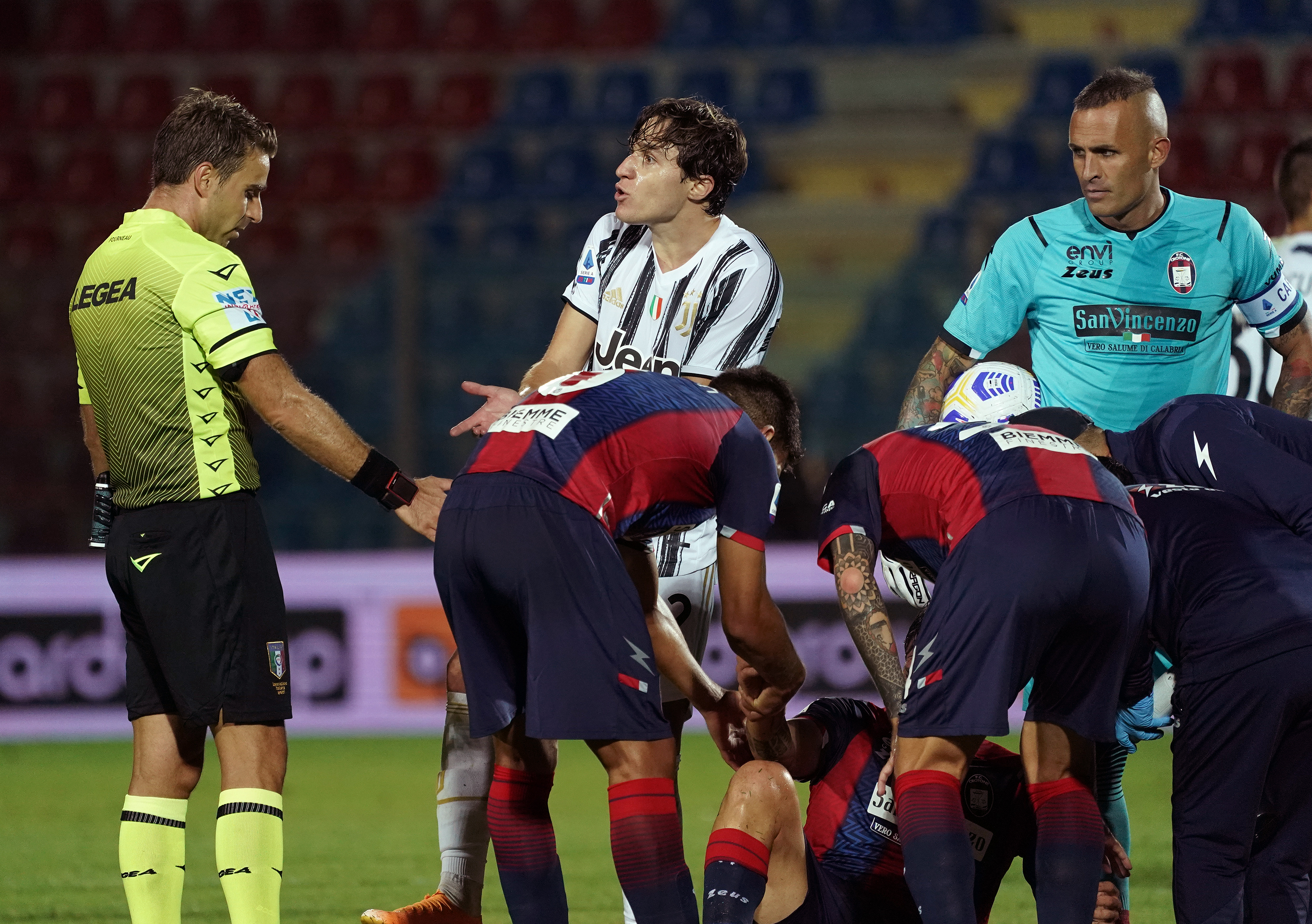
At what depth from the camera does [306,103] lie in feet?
47.1

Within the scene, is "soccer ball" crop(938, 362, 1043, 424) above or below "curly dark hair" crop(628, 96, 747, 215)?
below

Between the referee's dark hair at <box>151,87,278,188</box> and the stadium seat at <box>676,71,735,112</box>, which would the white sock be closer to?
the referee's dark hair at <box>151,87,278,188</box>

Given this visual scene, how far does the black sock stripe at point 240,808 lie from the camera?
12.5 feet

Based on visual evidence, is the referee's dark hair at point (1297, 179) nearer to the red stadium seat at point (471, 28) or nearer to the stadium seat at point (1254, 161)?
the stadium seat at point (1254, 161)

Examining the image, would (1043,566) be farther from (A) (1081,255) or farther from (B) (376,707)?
(B) (376,707)

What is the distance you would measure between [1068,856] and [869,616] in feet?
2.32

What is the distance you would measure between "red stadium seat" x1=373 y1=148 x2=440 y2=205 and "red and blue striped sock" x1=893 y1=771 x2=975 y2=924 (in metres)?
11.1

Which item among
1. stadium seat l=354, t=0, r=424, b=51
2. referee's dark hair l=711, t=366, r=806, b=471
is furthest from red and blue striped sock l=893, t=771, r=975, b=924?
stadium seat l=354, t=0, r=424, b=51

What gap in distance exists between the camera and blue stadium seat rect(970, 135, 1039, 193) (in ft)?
41.8

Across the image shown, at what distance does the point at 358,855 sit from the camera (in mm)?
6082

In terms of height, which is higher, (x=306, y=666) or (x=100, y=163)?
(x=100, y=163)

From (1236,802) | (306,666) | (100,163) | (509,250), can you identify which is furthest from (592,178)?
(1236,802)

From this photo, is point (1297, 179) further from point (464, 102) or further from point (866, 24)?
point (464, 102)

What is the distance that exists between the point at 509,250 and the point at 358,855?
653 centimetres
